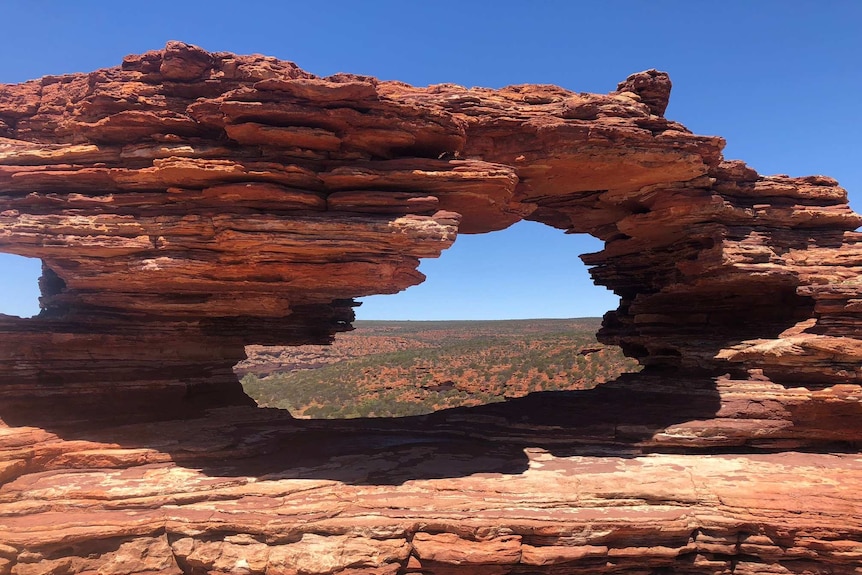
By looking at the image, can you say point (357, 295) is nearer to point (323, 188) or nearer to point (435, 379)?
point (323, 188)

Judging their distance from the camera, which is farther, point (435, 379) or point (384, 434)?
point (435, 379)

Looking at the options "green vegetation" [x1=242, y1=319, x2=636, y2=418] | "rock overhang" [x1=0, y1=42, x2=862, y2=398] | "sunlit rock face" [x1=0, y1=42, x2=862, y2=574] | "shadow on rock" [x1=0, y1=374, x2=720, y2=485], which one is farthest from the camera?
"green vegetation" [x1=242, y1=319, x2=636, y2=418]

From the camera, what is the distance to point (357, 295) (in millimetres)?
15375

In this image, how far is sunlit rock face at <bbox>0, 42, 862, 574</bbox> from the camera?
34.2 feet

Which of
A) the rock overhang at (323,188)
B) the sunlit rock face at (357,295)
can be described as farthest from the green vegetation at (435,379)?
the rock overhang at (323,188)

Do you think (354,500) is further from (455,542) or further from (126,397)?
(126,397)

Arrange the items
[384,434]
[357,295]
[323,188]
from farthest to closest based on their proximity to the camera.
→ 1. [357,295]
2. [384,434]
3. [323,188]

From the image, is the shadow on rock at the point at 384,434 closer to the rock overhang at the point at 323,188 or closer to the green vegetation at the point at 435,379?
the rock overhang at the point at 323,188

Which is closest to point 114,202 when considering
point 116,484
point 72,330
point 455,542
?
point 72,330

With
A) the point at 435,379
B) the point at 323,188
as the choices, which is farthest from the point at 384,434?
the point at 435,379

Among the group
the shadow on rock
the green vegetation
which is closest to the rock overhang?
the shadow on rock

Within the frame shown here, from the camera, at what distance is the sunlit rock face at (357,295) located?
10.4 meters

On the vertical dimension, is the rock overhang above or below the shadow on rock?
above

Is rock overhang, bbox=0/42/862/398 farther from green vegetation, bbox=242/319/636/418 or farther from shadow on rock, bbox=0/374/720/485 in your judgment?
green vegetation, bbox=242/319/636/418
